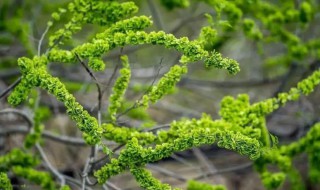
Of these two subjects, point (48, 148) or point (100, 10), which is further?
point (48, 148)

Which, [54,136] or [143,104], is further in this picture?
[54,136]

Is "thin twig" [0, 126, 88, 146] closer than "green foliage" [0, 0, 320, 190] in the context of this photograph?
No

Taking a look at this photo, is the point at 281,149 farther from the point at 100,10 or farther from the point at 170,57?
the point at 170,57

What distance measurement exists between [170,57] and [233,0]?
93.3 inches

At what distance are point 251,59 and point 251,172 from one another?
171 centimetres

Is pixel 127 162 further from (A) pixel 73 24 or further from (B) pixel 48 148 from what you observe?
(B) pixel 48 148

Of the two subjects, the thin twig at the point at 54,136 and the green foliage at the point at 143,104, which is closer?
the green foliage at the point at 143,104

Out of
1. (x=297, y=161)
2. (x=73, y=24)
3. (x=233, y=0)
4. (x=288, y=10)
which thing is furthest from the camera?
(x=297, y=161)

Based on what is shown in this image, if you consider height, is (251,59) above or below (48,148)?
above

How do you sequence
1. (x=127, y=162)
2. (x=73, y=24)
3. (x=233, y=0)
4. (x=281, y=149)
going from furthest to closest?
(x=233, y=0) < (x=281, y=149) < (x=73, y=24) < (x=127, y=162)

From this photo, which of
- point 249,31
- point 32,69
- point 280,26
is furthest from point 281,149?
point 32,69

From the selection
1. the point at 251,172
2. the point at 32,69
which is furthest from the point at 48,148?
the point at 32,69

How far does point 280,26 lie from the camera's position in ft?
18.0

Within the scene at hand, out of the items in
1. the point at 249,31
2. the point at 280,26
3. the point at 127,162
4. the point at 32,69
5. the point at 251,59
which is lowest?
the point at 127,162
